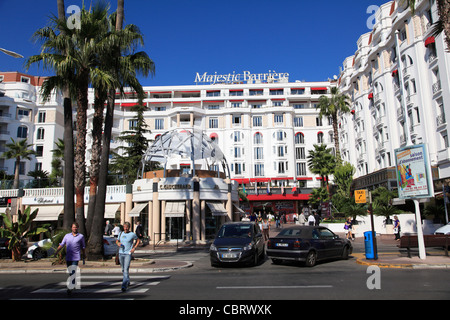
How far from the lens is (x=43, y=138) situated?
55.5 m

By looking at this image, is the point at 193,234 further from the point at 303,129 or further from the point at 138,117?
the point at 303,129

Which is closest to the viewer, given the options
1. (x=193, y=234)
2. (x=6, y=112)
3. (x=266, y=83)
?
(x=193, y=234)

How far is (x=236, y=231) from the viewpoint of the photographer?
13648 millimetres

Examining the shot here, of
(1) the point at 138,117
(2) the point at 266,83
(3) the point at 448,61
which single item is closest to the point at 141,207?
(1) the point at 138,117

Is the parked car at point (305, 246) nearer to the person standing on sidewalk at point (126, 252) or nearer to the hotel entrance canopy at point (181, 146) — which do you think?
A: the person standing on sidewalk at point (126, 252)

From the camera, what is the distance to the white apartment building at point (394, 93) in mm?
30219

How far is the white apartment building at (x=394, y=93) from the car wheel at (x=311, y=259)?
12076 millimetres

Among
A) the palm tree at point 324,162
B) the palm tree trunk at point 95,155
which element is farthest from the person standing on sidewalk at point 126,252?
the palm tree at point 324,162

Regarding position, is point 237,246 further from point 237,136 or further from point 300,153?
point 300,153

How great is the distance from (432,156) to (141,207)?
2611cm

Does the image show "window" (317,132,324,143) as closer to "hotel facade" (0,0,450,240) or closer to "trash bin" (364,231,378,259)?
"hotel facade" (0,0,450,240)

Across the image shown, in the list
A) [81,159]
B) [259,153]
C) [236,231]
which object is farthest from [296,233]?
[259,153]

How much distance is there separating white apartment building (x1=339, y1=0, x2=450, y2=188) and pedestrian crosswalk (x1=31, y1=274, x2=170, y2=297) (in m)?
17.2

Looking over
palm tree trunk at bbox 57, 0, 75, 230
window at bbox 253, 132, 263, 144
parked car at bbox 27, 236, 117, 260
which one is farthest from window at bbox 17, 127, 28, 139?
palm tree trunk at bbox 57, 0, 75, 230
